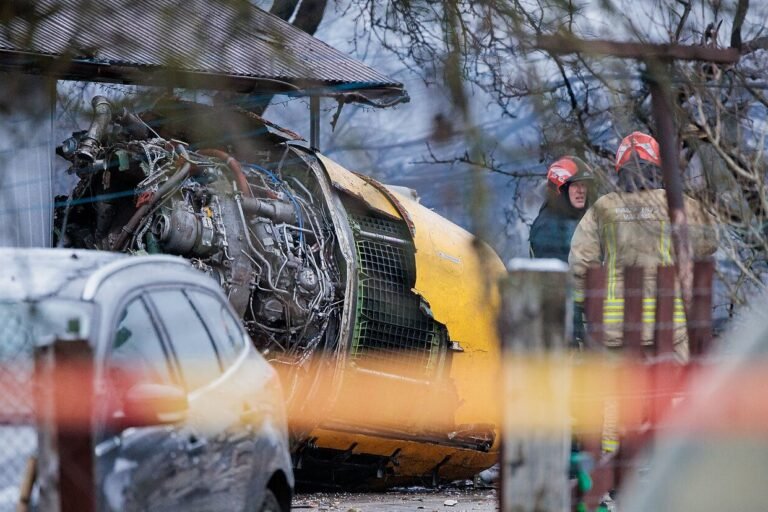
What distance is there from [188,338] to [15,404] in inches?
32.0

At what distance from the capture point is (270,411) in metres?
6.14

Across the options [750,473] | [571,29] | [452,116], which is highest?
[571,29]

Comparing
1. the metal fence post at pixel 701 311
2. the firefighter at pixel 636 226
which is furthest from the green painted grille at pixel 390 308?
the metal fence post at pixel 701 311

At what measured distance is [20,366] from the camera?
207 inches

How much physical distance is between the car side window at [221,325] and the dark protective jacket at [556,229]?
3726mm

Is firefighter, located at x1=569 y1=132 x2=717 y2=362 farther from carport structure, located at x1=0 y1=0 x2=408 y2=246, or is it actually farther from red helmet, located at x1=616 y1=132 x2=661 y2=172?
carport structure, located at x1=0 y1=0 x2=408 y2=246

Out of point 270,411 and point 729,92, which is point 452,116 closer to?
point 270,411

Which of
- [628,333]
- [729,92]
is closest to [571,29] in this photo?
[628,333]

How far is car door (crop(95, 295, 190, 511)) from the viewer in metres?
4.98

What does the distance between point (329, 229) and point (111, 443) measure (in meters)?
5.01

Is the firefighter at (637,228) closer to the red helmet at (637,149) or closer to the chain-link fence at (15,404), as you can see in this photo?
the red helmet at (637,149)

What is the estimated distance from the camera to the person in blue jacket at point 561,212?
9570 millimetres

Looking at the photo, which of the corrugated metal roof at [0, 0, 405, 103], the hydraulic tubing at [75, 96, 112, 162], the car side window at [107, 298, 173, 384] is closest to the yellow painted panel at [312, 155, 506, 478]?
the hydraulic tubing at [75, 96, 112, 162]

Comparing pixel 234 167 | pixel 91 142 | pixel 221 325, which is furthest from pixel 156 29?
pixel 234 167
